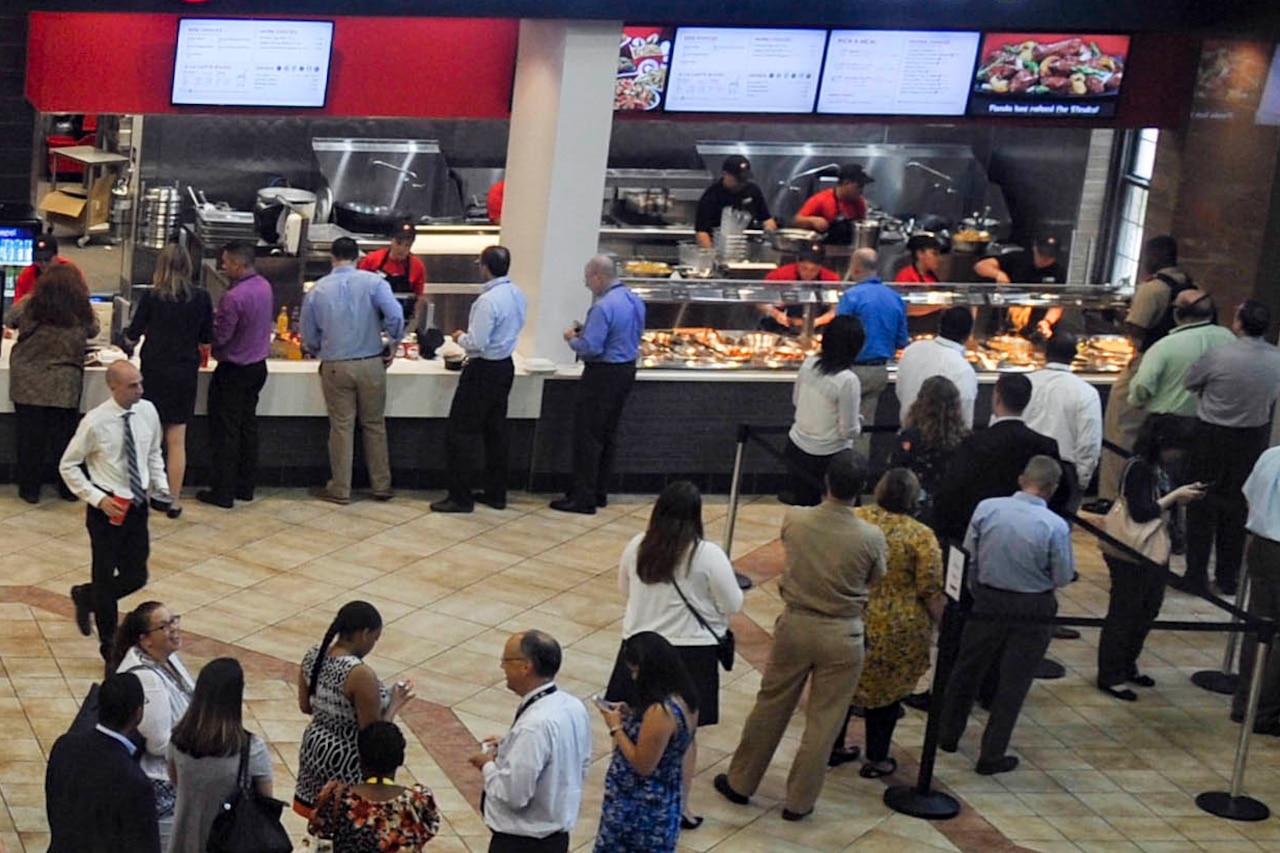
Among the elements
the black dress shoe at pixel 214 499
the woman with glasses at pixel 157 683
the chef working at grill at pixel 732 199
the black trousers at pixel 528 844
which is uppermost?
the chef working at grill at pixel 732 199

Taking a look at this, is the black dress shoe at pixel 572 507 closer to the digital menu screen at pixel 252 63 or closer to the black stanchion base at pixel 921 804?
the digital menu screen at pixel 252 63

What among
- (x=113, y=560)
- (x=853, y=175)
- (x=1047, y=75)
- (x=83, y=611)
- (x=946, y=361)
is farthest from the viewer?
(x=853, y=175)

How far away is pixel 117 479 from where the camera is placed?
29.0ft

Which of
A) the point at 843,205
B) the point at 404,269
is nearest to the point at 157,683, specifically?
the point at 404,269

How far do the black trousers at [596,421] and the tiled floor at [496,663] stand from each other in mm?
213

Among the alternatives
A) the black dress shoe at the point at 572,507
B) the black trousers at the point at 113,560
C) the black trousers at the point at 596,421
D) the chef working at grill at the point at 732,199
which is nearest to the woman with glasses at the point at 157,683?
the black trousers at the point at 113,560

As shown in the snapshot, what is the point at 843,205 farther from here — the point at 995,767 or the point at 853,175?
the point at 995,767

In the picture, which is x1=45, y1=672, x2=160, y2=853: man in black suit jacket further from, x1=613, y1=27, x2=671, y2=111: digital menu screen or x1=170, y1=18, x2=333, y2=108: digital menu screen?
x1=613, y1=27, x2=671, y2=111: digital menu screen

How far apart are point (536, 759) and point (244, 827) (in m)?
0.85

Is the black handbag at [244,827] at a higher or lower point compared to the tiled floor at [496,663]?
higher

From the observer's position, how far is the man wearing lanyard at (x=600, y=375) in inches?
455

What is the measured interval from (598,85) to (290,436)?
8.36 feet

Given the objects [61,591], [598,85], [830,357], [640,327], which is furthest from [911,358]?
[61,591]

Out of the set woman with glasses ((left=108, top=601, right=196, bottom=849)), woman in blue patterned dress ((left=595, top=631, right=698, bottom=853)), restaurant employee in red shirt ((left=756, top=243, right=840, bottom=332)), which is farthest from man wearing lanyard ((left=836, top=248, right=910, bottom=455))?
woman with glasses ((left=108, top=601, right=196, bottom=849))
